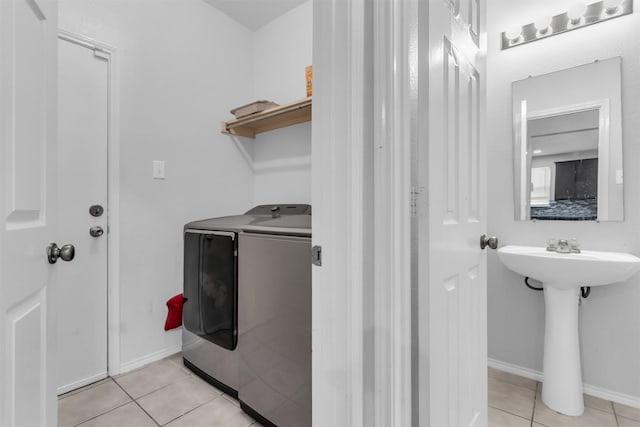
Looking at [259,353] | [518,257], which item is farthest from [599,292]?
[259,353]

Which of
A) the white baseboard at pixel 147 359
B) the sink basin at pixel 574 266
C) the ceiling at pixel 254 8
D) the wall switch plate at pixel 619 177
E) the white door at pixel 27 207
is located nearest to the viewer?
the white door at pixel 27 207

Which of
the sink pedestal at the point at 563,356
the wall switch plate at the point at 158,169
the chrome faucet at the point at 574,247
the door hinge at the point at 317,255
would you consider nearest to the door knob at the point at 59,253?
the door hinge at the point at 317,255

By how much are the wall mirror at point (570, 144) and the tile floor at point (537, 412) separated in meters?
0.95

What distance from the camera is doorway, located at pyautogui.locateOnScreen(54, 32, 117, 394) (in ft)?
5.54

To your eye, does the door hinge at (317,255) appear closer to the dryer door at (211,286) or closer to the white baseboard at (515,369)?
the dryer door at (211,286)

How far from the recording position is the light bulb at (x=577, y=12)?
1647mm

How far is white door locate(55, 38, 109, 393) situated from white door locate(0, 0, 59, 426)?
42.8 inches

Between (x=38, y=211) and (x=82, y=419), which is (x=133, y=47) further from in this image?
(x=82, y=419)

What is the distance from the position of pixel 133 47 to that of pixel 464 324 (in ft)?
7.86

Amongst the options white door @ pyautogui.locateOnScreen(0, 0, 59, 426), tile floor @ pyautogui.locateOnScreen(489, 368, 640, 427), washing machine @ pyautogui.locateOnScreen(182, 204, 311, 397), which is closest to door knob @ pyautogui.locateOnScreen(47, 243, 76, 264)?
white door @ pyautogui.locateOnScreen(0, 0, 59, 426)

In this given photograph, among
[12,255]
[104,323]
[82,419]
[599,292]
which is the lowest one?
[82,419]

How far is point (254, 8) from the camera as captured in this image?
2393 mm

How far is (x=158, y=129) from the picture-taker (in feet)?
6.82

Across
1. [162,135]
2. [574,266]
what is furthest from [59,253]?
[574,266]
